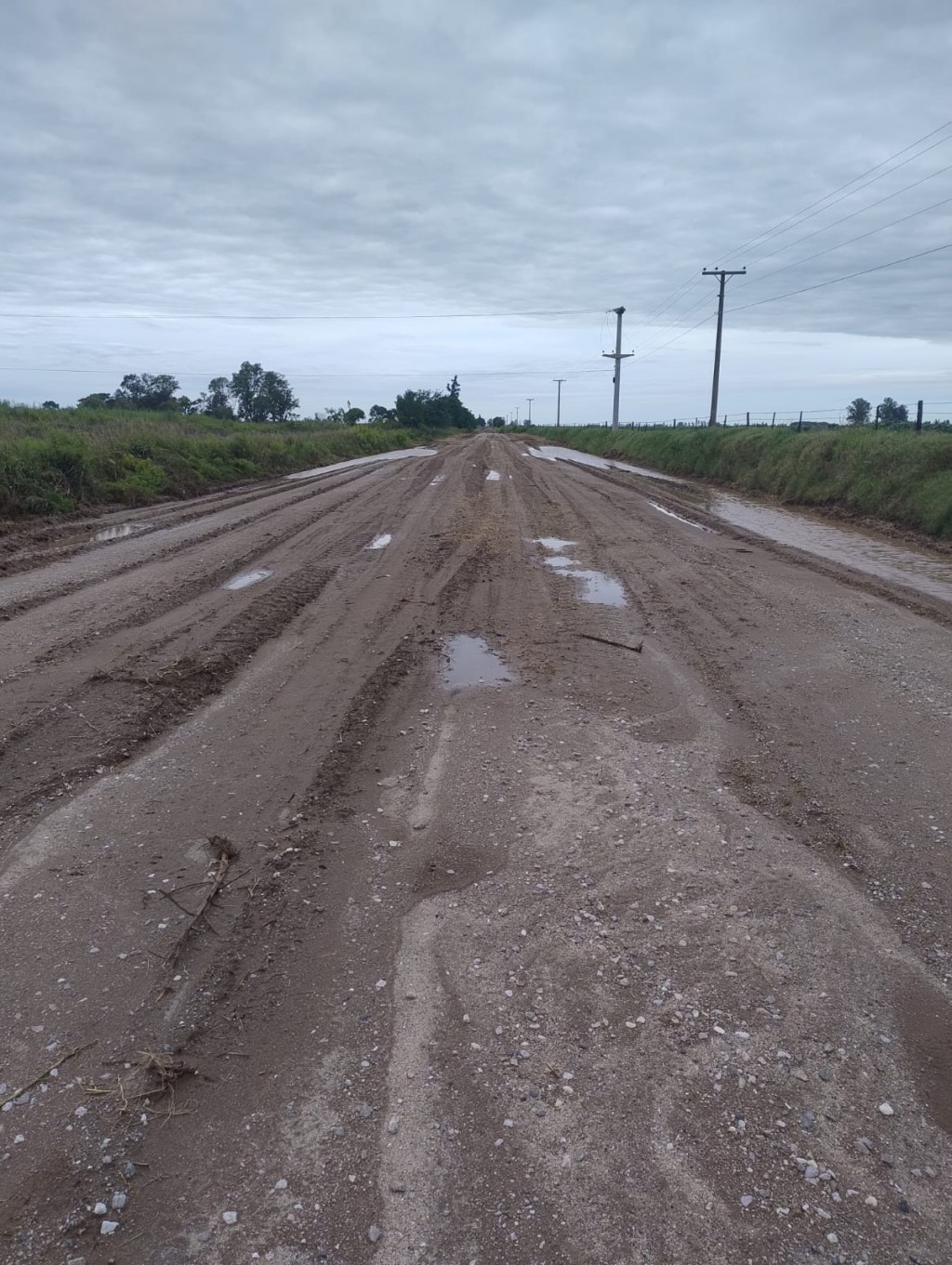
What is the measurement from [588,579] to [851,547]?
7.00 meters

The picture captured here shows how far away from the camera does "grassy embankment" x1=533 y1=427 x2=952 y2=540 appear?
17.3 m

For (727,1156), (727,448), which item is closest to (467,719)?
(727,1156)

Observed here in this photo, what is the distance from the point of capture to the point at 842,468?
70.4 feet

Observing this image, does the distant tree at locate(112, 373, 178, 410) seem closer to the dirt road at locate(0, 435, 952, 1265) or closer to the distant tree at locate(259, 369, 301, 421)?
the distant tree at locate(259, 369, 301, 421)

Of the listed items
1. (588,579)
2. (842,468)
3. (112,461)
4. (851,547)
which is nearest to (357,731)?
(588,579)

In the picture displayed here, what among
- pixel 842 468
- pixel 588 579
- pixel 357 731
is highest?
pixel 842 468

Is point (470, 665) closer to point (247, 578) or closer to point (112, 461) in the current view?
point (247, 578)

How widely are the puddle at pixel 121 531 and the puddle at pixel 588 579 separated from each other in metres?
7.25

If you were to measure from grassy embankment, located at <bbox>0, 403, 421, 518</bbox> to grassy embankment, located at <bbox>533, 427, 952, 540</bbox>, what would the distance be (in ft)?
54.2

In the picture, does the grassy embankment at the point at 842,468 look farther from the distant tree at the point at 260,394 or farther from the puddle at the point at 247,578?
the distant tree at the point at 260,394

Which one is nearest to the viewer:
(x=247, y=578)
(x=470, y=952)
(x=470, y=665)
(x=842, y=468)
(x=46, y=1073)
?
(x=46, y=1073)

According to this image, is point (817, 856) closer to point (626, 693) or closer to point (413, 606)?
point (626, 693)

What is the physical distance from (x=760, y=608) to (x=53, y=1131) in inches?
334

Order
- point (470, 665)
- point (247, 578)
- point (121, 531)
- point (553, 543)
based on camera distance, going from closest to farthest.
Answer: point (470, 665), point (247, 578), point (553, 543), point (121, 531)
